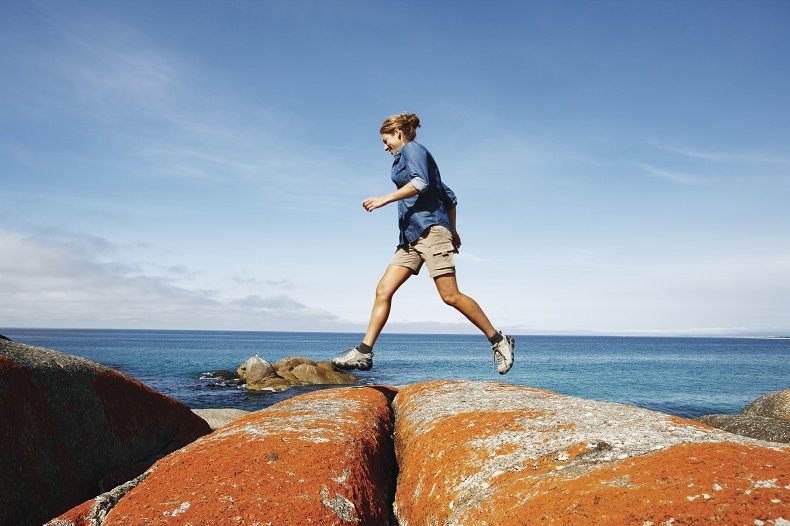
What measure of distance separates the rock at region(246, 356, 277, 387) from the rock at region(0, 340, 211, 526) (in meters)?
26.7

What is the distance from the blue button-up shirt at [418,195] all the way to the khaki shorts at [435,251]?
0.23 ft

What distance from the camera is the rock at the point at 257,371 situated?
99.3 feet

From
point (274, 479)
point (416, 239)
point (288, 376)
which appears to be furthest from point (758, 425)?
point (288, 376)

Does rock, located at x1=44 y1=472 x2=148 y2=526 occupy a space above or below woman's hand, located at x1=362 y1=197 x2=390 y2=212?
below

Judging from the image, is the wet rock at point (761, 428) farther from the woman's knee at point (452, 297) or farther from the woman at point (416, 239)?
the woman's knee at point (452, 297)

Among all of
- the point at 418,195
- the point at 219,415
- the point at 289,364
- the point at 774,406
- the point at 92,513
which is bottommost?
the point at 289,364

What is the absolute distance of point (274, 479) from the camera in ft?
7.42

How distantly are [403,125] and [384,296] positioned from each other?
1859 millimetres

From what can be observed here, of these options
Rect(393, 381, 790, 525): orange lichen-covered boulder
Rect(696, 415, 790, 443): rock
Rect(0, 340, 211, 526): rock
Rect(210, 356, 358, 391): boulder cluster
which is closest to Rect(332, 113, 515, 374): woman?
Rect(393, 381, 790, 525): orange lichen-covered boulder

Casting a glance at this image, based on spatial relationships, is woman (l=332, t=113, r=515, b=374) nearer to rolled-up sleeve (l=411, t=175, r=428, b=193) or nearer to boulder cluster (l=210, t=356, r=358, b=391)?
rolled-up sleeve (l=411, t=175, r=428, b=193)

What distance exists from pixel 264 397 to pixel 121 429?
77.7ft

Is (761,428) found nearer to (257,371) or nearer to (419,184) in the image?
(419,184)

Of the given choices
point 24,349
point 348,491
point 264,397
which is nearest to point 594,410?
point 348,491

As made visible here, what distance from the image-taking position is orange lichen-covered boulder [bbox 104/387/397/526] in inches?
80.4
